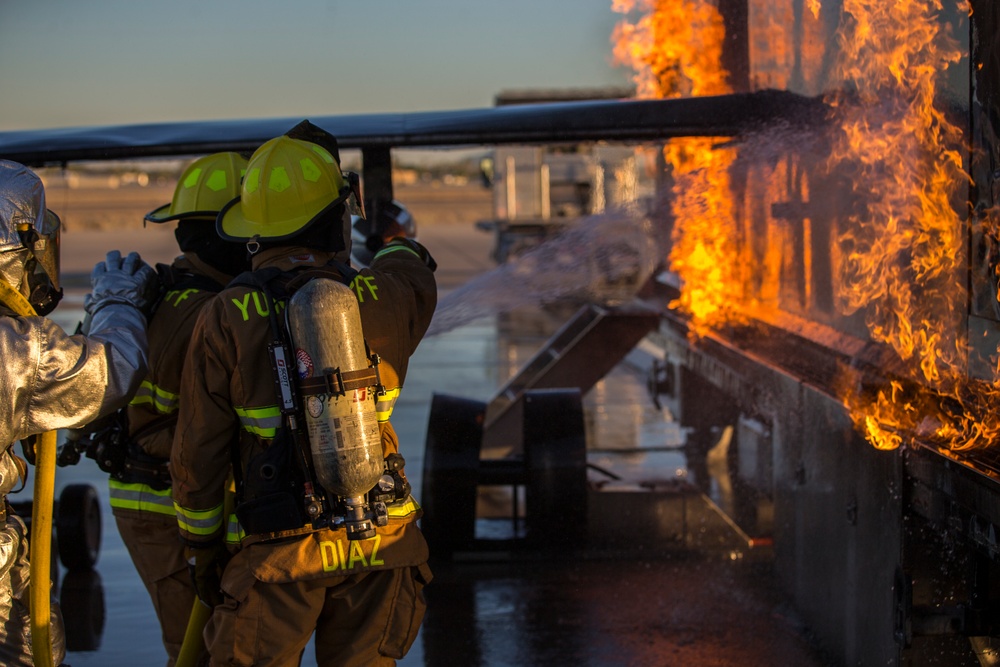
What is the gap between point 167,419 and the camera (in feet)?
12.3

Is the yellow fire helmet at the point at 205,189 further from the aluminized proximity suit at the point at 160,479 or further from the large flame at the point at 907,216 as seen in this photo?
the large flame at the point at 907,216

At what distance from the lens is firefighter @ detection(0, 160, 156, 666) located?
8.35ft

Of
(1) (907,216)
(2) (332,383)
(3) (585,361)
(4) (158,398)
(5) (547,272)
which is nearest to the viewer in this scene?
(2) (332,383)

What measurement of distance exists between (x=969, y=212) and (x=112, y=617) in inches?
162

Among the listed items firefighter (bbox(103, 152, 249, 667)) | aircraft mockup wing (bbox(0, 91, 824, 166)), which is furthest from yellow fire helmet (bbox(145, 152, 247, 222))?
aircraft mockup wing (bbox(0, 91, 824, 166))

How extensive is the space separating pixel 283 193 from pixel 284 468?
0.78 m

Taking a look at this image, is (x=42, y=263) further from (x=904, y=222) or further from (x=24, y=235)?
(x=904, y=222)

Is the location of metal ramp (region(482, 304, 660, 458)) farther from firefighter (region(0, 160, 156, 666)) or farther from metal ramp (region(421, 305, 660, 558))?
firefighter (region(0, 160, 156, 666))

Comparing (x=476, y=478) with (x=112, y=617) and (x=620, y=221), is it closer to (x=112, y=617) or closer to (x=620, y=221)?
(x=112, y=617)

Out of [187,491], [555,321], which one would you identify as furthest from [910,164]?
[555,321]

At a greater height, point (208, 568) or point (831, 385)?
point (831, 385)

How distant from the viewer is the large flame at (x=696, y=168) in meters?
6.19

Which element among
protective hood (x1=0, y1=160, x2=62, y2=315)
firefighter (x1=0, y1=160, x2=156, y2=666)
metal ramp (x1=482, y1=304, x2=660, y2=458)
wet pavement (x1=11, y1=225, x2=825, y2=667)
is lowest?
wet pavement (x1=11, y1=225, x2=825, y2=667)

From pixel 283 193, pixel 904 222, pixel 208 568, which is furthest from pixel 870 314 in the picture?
pixel 208 568
